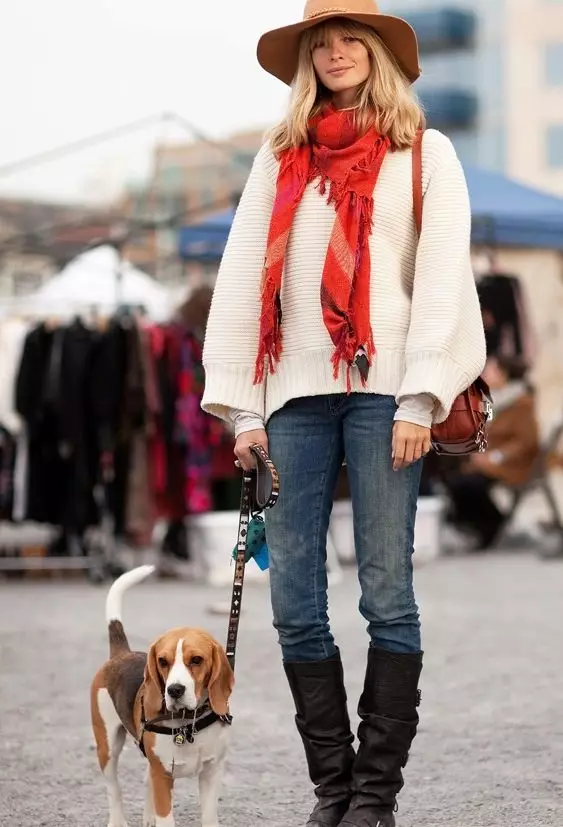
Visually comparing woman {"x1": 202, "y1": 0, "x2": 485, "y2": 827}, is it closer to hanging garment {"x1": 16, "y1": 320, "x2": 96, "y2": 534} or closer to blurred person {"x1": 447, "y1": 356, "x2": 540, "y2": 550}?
hanging garment {"x1": 16, "y1": 320, "x2": 96, "y2": 534}

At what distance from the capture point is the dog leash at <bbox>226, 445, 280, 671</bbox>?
3438 millimetres

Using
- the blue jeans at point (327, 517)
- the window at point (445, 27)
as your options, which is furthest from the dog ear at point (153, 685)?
the window at point (445, 27)

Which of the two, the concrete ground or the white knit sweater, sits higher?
the white knit sweater

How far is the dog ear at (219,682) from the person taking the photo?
132 inches

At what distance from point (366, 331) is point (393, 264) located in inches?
7.8

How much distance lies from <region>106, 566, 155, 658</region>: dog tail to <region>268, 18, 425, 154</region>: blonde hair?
42.9 inches

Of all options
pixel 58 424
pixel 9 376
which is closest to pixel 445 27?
pixel 9 376

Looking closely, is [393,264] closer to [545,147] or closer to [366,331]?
[366,331]

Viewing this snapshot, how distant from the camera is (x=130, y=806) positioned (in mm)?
3926

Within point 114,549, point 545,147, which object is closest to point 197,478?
point 114,549

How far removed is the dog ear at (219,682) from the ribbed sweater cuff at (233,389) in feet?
1.85

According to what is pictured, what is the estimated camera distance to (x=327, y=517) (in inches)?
139

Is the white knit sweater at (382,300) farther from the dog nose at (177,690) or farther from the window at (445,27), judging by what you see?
the window at (445,27)

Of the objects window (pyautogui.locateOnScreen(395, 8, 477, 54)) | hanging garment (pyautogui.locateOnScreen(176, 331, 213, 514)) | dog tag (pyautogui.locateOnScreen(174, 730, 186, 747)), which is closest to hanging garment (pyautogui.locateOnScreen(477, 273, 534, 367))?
hanging garment (pyautogui.locateOnScreen(176, 331, 213, 514))
